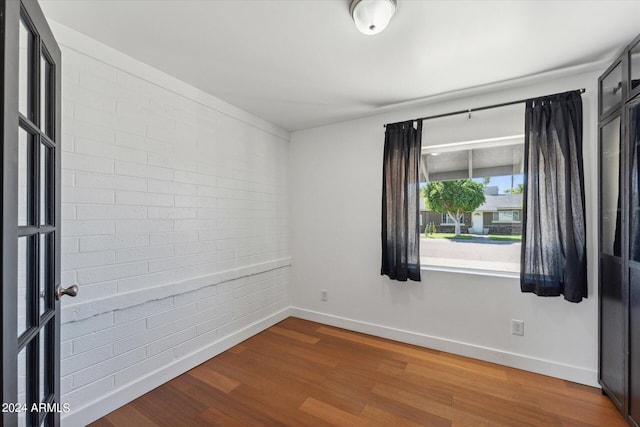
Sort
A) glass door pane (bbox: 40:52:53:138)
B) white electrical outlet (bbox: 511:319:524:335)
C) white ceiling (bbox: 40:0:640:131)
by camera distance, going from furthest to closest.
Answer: white electrical outlet (bbox: 511:319:524:335) < white ceiling (bbox: 40:0:640:131) < glass door pane (bbox: 40:52:53:138)

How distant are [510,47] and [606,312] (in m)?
2.00

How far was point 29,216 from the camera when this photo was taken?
1.04 meters

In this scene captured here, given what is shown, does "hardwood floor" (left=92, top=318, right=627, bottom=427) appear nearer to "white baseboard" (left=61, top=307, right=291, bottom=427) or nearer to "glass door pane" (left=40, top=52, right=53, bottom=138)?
"white baseboard" (left=61, top=307, right=291, bottom=427)

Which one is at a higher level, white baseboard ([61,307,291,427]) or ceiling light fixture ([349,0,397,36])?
ceiling light fixture ([349,0,397,36])

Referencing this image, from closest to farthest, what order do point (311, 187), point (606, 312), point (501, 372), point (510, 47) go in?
point (510, 47) → point (606, 312) → point (501, 372) → point (311, 187)

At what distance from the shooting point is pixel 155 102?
204 cm

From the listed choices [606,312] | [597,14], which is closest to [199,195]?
→ [597,14]

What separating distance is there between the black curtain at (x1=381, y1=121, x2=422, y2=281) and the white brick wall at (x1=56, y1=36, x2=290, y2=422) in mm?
1479

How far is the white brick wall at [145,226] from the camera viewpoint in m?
1.63

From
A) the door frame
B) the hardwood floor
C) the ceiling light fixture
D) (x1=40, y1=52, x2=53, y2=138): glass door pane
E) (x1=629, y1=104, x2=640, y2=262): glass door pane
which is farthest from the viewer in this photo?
the hardwood floor

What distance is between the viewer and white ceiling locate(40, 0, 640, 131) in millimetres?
1448

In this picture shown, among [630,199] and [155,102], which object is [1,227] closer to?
[155,102]

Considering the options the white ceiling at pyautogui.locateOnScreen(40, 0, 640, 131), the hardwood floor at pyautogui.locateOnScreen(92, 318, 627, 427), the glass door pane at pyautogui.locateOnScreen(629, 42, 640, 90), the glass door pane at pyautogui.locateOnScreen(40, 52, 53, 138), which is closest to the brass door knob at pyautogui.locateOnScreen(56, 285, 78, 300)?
the glass door pane at pyautogui.locateOnScreen(40, 52, 53, 138)

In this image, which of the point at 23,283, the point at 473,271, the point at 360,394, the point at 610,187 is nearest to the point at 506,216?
the point at 473,271
